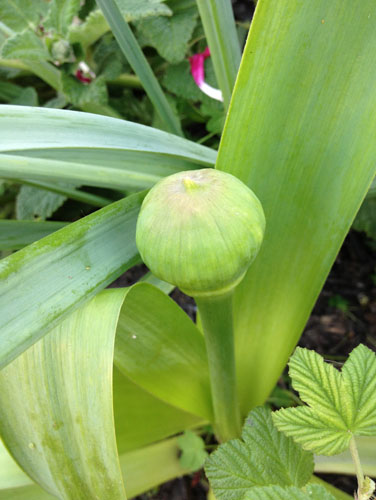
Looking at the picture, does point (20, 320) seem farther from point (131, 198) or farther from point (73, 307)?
point (131, 198)

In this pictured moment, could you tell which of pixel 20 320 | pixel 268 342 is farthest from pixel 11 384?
pixel 268 342

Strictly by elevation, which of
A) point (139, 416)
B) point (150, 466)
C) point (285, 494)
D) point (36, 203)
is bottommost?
point (150, 466)

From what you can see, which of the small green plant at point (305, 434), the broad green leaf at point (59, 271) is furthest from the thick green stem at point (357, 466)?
the broad green leaf at point (59, 271)

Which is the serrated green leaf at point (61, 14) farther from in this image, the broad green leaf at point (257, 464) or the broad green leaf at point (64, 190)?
the broad green leaf at point (257, 464)

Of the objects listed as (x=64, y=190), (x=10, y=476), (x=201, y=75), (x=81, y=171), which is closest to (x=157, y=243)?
(x=81, y=171)

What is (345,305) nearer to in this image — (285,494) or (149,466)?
(149,466)

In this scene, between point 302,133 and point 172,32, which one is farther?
point 172,32
